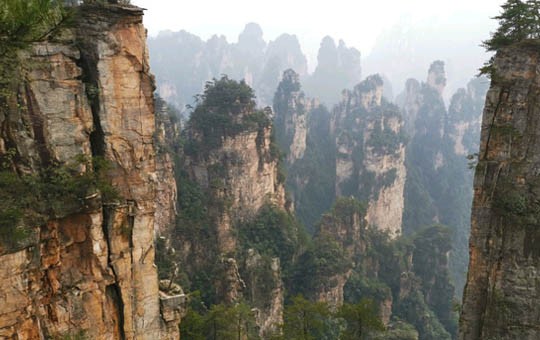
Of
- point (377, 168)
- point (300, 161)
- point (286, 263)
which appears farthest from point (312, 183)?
point (286, 263)

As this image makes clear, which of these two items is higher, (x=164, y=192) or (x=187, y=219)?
(x=164, y=192)

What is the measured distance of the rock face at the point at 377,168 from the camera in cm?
5047

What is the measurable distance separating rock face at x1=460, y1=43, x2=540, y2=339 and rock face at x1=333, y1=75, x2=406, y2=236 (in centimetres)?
3637

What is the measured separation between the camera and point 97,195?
34.2 feet

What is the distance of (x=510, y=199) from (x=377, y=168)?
39.8 meters

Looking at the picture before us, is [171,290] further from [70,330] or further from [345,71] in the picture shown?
[345,71]

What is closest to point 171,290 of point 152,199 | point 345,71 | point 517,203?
point 152,199

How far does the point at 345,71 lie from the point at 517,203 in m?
97.5

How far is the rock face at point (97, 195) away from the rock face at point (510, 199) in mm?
8568

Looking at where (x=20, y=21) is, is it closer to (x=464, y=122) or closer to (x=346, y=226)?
(x=346, y=226)

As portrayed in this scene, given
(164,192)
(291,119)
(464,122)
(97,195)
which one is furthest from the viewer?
(464,122)

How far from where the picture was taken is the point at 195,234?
27.0 m

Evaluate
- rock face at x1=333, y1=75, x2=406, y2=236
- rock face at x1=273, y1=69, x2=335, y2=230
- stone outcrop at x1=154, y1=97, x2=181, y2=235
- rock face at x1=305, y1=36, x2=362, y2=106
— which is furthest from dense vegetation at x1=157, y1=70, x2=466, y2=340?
rock face at x1=305, y1=36, x2=362, y2=106

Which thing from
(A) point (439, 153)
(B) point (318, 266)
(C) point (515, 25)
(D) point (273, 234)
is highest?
(A) point (439, 153)
